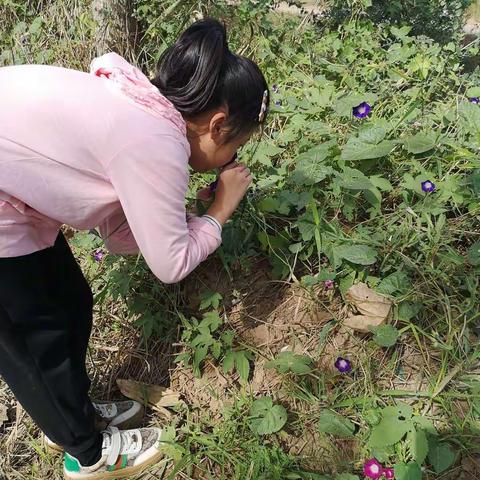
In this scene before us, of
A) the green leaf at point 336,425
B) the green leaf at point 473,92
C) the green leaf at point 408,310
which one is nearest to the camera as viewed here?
the green leaf at point 336,425

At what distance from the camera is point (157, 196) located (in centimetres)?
106

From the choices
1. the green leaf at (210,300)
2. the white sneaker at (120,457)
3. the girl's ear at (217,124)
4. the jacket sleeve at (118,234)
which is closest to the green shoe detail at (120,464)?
the white sneaker at (120,457)

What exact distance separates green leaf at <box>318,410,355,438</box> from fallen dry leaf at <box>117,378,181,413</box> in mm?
486

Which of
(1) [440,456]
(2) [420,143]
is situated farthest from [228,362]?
(2) [420,143]

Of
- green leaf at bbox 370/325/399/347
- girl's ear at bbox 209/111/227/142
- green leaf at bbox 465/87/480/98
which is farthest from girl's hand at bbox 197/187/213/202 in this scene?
green leaf at bbox 465/87/480/98

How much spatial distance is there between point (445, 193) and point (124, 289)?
114cm

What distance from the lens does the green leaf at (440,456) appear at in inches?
54.1

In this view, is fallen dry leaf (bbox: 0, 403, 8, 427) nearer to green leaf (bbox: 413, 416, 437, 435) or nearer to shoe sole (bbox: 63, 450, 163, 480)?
shoe sole (bbox: 63, 450, 163, 480)

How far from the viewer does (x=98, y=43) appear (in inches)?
117

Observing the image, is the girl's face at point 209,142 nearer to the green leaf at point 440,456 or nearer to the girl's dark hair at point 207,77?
the girl's dark hair at point 207,77

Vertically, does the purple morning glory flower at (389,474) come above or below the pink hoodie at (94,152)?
below

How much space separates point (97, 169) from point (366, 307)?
3.09 feet

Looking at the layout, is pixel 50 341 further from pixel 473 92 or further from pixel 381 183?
pixel 473 92

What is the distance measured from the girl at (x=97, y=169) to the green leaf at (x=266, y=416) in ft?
1.72
